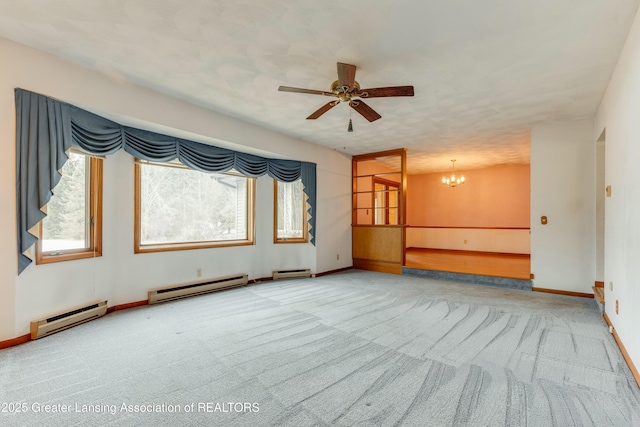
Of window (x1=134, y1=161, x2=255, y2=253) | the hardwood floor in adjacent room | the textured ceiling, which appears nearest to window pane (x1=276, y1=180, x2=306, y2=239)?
window (x1=134, y1=161, x2=255, y2=253)

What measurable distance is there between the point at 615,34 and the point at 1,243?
5.57 meters

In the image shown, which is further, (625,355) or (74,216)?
(74,216)

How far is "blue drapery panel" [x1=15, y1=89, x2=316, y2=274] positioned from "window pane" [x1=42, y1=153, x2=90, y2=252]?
0.39 meters

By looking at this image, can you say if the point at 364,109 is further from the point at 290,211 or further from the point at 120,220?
the point at 120,220

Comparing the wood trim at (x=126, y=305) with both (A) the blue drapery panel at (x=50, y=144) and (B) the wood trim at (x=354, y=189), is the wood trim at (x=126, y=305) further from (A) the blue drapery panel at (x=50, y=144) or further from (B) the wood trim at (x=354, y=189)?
(B) the wood trim at (x=354, y=189)

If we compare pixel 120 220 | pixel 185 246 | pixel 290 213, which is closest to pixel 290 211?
pixel 290 213

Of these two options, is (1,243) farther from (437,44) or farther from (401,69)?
(437,44)

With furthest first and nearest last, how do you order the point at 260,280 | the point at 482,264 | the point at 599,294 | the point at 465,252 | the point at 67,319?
1. the point at 465,252
2. the point at 482,264
3. the point at 260,280
4. the point at 599,294
5. the point at 67,319

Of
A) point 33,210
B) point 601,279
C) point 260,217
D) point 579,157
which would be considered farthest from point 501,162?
point 33,210

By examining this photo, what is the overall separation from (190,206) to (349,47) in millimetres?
3421

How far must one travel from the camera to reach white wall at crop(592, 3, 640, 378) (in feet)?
6.88

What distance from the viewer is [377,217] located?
25.4 feet

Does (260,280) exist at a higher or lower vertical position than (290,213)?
lower

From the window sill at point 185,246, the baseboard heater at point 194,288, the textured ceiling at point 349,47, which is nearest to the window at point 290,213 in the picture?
the window sill at point 185,246
